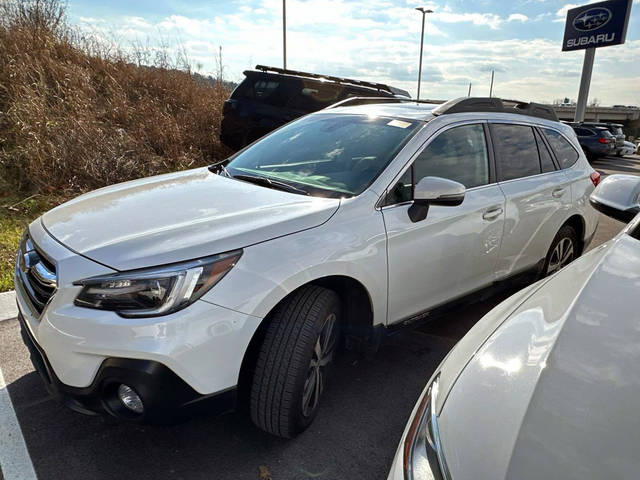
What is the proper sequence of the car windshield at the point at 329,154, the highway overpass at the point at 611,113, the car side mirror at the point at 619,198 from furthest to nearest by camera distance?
the highway overpass at the point at 611,113 < the car windshield at the point at 329,154 < the car side mirror at the point at 619,198

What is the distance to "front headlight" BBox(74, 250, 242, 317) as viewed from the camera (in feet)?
6.28

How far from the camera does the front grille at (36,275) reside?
209 centimetres

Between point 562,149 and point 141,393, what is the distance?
388 centimetres

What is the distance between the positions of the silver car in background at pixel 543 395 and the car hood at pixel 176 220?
0.99 m

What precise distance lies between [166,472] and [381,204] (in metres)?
1.66

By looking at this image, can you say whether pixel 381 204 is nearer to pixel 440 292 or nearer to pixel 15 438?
pixel 440 292

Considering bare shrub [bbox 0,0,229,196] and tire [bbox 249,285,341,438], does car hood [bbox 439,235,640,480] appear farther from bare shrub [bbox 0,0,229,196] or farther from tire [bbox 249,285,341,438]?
bare shrub [bbox 0,0,229,196]

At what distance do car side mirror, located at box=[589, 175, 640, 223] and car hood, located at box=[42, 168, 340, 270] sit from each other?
145 cm

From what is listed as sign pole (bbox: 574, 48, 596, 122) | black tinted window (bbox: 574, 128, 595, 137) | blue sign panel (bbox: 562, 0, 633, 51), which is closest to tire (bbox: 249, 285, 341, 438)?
black tinted window (bbox: 574, 128, 595, 137)

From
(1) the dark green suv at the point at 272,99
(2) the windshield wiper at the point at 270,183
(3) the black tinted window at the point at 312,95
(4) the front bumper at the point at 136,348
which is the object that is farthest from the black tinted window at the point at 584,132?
(4) the front bumper at the point at 136,348

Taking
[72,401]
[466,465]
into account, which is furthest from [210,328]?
[466,465]

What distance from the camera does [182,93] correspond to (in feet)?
35.1

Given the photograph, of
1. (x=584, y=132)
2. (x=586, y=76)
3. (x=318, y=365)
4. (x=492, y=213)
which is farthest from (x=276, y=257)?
(x=586, y=76)

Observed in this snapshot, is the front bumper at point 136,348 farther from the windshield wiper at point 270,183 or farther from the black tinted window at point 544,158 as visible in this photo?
the black tinted window at point 544,158
